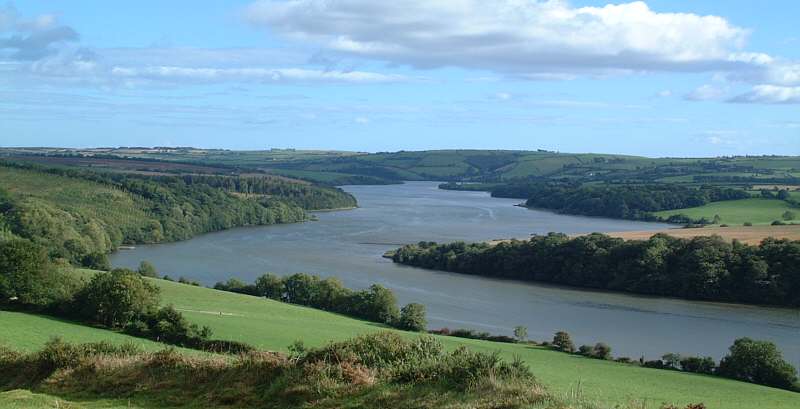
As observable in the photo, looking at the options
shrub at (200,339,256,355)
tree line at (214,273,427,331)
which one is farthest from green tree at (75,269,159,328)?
tree line at (214,273,427,331)

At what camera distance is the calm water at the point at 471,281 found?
3872cm

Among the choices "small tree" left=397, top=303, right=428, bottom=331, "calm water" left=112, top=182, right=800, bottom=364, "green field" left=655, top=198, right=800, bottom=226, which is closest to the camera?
"small tree" left=397, top=303, right=428, bottom=331

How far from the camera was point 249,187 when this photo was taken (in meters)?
121

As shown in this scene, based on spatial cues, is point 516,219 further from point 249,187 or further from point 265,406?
point 265,406

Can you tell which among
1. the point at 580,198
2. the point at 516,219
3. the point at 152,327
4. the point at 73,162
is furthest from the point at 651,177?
the point at 152,327

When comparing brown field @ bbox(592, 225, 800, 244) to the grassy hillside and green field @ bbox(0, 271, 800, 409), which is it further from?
the grassy hillside

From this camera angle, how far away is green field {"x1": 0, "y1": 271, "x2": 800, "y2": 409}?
19.7m

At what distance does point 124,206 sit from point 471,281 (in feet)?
163

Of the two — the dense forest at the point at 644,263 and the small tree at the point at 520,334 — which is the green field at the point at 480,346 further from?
the dense forest at the point at 644,263

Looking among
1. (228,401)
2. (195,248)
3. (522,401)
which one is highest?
(522,401)

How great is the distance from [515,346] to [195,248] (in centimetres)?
5017

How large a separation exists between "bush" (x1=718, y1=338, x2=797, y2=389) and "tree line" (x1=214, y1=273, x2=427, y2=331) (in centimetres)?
1422

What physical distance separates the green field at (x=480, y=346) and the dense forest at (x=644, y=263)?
995 inches

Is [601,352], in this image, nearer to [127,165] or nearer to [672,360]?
[672,360]
